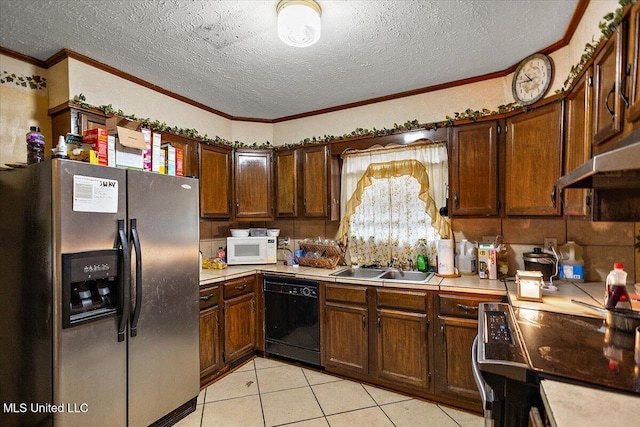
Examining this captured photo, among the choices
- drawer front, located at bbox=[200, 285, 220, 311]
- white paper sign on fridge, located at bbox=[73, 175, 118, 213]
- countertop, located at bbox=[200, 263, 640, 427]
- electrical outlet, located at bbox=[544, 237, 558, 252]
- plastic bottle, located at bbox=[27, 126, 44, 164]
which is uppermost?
plastic bottle, located at bbox=[27, 126, 44, 164]

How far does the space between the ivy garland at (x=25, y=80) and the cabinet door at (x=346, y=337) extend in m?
2.82

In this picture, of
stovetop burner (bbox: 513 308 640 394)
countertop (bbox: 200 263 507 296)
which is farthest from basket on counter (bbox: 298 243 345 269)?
stovetop burner (bbox: 513 308 640 394)

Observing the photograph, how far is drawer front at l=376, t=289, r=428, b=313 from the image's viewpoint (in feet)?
7.77

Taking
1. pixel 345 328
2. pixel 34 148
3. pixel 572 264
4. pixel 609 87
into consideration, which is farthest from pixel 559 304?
pixel 34 148

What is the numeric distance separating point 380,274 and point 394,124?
1468mm

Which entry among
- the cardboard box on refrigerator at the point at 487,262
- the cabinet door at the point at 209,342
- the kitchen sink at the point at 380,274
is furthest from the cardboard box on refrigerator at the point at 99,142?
the cardboard box on refrigerator at the point at 487,262

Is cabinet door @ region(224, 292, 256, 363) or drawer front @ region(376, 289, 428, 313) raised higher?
drawer front @ region(376, 289, 428, 313)

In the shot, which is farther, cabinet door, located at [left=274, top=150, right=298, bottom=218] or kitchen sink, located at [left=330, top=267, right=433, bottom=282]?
cabinet door, located at [left=274, top=150, right=298, bottom=218]

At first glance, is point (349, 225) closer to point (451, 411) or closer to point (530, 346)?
point (451, 411)

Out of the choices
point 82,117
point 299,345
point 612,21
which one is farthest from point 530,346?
point 82,117

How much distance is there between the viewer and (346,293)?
267 centimetres

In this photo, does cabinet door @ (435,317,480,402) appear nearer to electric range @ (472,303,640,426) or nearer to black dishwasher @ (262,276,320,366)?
electric range @ (472,303,640,426)

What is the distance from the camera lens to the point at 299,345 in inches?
114

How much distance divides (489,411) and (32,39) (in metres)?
3.36
